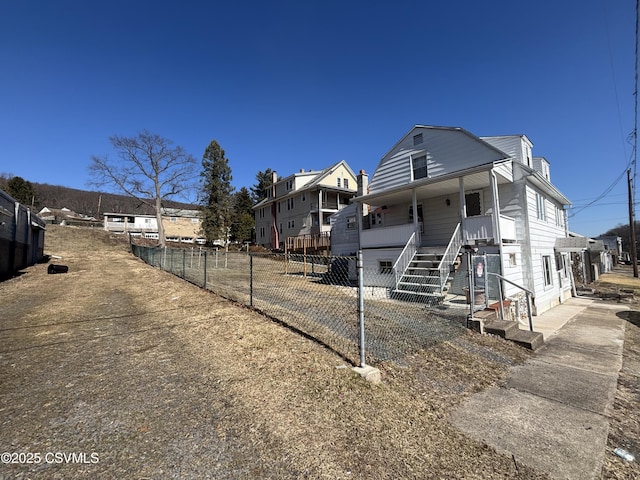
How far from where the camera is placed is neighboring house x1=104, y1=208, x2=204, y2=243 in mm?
49938

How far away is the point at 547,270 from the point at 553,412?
12631 mm

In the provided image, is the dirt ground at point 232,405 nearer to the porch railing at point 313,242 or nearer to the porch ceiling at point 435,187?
the porch ceiling at point 435,187

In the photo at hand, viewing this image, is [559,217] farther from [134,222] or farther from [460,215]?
[134,222]

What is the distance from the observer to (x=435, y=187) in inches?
489

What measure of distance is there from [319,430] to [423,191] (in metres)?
12.2

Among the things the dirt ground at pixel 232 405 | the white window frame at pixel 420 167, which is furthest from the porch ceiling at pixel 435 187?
the dirt ground at pixel 232 405

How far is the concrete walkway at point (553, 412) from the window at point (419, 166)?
371 inches

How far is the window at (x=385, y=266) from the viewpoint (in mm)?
13224

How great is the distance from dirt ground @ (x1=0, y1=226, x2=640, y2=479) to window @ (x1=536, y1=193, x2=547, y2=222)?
354 inches

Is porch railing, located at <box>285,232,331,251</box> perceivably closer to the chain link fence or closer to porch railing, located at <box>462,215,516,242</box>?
the chain link fence

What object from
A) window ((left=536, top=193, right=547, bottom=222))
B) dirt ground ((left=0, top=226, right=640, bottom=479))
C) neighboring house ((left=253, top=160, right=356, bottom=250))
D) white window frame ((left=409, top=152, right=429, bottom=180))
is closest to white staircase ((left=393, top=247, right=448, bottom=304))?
dirt ground ((left=0, top=226, right=640, bottom=479))

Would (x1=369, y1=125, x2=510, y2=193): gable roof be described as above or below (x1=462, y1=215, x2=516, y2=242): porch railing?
above

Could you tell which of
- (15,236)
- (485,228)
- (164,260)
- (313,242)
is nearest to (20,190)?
(15,236)

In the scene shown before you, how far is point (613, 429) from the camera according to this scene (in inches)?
124
